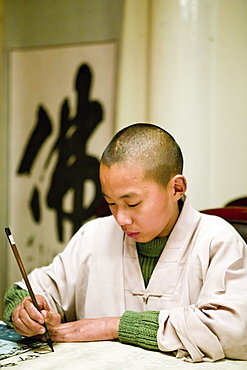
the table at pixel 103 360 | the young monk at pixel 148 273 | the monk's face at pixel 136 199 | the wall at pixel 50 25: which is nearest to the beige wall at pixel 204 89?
the wall at pixel 50 25

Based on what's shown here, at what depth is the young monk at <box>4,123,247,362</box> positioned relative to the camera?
54.0 inches

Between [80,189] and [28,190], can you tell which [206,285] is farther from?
[28,190]

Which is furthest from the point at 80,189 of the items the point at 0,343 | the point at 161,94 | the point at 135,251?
the point at 0,343

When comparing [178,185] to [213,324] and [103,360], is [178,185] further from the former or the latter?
[103,360]

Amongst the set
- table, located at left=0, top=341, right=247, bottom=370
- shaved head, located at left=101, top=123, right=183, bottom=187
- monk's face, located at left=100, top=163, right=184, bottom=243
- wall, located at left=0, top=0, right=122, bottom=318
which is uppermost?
wall, located at left=0, top=0, right=122, bottom=318

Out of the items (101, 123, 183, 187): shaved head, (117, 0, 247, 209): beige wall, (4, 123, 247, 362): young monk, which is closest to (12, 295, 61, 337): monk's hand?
(4, 123, 247, 362): young monk

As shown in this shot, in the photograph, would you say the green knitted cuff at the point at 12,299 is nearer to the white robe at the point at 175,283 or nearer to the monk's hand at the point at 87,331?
the white robe at the point at 175,283

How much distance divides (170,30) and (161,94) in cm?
34

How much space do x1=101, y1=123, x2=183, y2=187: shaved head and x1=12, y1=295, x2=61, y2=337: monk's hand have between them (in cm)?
46

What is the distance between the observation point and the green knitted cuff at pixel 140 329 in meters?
1.40

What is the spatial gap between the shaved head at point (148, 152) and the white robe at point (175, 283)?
0.18 metres

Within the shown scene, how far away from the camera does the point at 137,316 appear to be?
1451 millimetres

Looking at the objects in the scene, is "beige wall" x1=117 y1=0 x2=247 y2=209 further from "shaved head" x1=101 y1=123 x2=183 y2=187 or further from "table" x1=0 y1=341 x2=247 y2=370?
"table" x1=0 y1=341 x2=247 y2=370

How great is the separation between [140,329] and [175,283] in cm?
23
